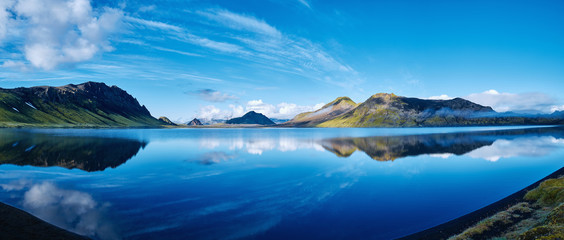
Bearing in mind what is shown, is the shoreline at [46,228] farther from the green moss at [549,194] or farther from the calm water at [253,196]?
the green moss at [549,194]

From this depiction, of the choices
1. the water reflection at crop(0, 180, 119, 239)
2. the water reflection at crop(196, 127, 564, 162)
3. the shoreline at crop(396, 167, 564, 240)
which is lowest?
the shoreline at crop(396, 167, 564, 240)

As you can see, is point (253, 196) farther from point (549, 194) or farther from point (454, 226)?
point (549, 194)

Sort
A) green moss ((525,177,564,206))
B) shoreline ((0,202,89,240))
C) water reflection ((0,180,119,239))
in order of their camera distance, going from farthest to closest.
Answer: green moss ((525,177,564,206)) < water reflection ((0,180,119,239)) < shoreline ((0,202,89,240))

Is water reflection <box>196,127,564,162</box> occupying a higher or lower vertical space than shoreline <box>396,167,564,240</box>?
higher

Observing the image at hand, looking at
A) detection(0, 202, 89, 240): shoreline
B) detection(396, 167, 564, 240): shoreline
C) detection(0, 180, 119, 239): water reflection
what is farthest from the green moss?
detection(0, 202, 89, 240): shoreline

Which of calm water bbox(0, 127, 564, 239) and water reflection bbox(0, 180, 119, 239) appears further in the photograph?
calm water bbox(0, 127, 564, 239)

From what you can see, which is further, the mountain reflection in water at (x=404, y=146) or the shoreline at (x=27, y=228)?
the mountain reflection in water at (x=404, y=146)

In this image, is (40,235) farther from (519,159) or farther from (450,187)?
(519,159)

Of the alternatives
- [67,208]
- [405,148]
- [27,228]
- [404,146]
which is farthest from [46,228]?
[404,146]

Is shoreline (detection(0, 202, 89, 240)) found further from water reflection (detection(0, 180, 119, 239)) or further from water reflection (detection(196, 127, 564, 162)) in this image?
water reflection (detection(196, 127, 564, 162))

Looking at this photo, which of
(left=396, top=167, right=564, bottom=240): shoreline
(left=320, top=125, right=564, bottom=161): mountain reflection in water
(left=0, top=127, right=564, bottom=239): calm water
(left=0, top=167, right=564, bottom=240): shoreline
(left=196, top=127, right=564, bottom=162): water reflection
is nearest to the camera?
(left=0, top=167, right=564, bottom=240): shoreline

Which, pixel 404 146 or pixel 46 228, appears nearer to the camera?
pixel 46 228

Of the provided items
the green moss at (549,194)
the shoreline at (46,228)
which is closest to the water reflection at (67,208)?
the shoreline at (46,228)

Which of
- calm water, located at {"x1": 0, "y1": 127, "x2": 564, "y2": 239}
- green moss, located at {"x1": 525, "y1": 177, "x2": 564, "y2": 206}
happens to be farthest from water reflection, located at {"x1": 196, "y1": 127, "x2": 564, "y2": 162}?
green moss, located at {"x1": 525, "y1": 177, "x2": 564, "y2": 206}
